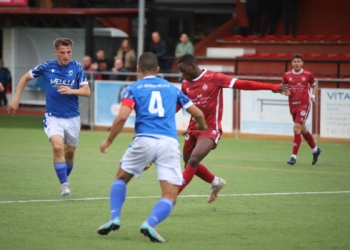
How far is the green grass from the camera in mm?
7742

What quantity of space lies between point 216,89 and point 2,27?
1982 centimetres

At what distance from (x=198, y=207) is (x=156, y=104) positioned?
9.09 feet

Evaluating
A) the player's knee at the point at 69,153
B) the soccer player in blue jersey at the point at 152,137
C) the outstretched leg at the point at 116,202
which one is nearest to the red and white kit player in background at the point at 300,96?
the player's knee at the point at 69,153

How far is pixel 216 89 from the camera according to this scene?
33.2ft

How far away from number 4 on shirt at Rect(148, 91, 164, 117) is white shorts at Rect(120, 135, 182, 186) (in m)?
0.24

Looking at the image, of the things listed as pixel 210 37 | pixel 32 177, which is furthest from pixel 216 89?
pixel 210 37

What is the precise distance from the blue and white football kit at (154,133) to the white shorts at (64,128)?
10.6ft

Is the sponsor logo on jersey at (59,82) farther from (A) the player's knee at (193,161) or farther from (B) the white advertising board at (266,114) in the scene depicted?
(B) the white advertising board at (266,114)

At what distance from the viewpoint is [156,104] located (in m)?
7.62

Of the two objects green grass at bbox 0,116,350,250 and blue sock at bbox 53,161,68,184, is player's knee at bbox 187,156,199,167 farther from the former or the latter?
blue sock at bbox 53,161,68,184

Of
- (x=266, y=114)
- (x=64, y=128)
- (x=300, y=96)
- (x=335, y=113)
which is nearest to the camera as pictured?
(x=64, y=128)

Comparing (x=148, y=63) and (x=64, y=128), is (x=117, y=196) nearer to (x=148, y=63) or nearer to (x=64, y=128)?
(x=148, y=63)

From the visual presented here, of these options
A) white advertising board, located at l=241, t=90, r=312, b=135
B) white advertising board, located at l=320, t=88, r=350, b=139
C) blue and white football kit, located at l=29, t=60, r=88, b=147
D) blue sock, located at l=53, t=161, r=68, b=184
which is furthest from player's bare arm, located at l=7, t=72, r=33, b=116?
white advertising board, located at l=320, t=88, r=350, b=139

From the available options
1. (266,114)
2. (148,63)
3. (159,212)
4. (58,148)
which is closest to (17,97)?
(58,148)
